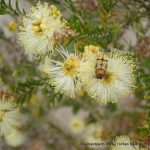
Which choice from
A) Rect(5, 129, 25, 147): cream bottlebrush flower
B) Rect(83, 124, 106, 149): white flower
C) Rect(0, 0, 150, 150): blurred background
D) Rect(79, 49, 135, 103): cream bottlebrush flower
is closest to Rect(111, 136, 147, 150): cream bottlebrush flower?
Rect(0, 0, 150, 150): blurred background

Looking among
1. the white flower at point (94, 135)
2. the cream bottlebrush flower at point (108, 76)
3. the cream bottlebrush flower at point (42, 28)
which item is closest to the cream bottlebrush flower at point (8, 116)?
the cream bottlebrush flower at point (42, 28)

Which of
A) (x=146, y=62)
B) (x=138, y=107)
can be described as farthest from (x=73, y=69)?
(x=138, y=107)

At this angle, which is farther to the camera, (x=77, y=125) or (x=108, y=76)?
(x=77, y=125)

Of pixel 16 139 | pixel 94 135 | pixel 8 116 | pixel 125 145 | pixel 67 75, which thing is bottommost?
pixel 16 139

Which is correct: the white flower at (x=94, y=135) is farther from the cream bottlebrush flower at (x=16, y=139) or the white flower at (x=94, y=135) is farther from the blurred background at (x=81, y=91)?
the cream bottlebrush flower at (x=16, y=139)

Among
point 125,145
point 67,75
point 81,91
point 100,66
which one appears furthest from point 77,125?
point 100,66

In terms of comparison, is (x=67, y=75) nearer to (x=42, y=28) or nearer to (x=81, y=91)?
(x=42, y=28)

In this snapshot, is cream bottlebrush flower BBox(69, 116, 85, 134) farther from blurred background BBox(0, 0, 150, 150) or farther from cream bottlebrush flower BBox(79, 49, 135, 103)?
cream bottlebrush flower BBox(79, 49, 135, 103)
